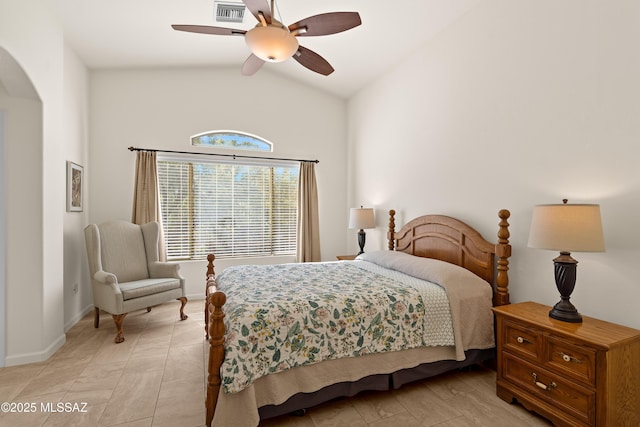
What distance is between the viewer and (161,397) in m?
2.22

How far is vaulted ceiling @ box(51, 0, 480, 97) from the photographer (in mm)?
3033

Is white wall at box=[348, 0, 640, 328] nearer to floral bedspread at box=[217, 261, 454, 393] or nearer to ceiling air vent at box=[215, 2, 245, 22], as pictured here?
floral bedspread at box=[217, 261, 454, 393]

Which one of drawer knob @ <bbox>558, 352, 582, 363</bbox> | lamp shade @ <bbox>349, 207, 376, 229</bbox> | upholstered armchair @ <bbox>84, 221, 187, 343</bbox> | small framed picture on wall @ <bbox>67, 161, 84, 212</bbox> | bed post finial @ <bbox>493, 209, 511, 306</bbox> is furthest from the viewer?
lamp shade @ <bbox>349, 207, 376, 229</bbox>

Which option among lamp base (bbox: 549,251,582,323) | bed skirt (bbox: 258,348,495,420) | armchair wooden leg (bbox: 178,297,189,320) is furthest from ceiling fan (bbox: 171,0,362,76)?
armchair wooden leg (bbox: 178,297,189,320)

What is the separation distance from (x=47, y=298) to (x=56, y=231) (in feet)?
2.05

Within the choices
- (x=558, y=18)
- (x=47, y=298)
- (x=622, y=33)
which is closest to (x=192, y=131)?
(x=47, y=298)

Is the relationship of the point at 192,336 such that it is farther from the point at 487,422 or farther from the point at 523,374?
the point at 523,374

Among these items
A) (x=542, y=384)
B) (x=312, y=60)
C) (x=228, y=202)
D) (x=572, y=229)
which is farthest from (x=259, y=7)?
(x=228, y=202)

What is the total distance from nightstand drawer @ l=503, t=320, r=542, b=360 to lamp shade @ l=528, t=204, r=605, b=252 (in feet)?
1.88

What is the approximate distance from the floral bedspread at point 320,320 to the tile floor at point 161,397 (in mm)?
384

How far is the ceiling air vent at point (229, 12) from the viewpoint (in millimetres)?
3063

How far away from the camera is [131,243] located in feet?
12.6

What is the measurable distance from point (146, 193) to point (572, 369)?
15.3ft

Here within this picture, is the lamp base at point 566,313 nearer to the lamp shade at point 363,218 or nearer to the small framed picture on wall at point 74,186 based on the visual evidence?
the lamp shade at point 363,218
